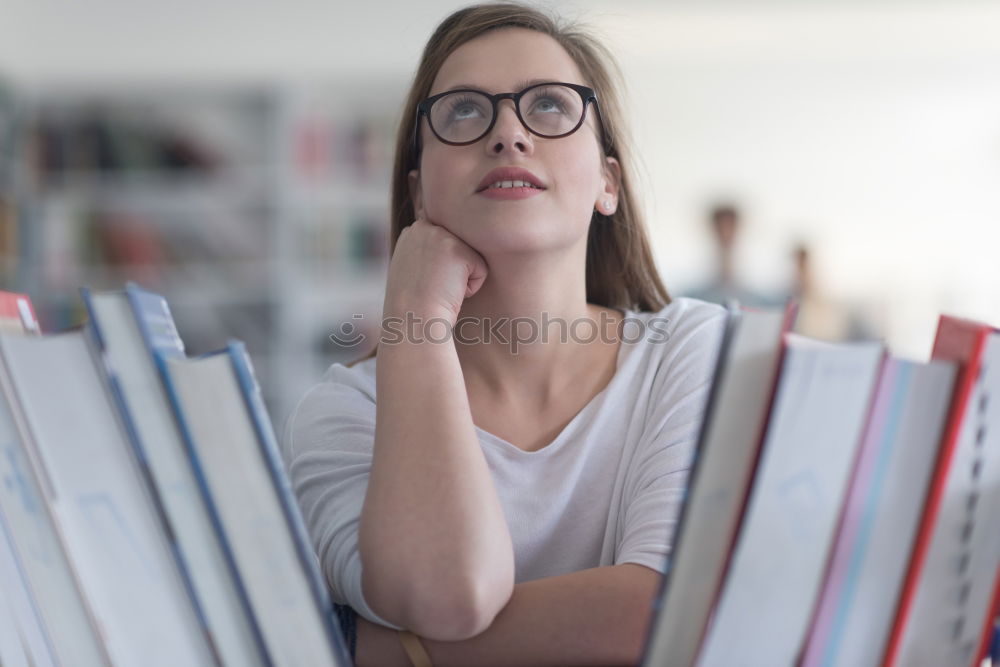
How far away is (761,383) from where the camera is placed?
17.1 inches

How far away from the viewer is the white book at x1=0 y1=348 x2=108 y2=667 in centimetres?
51

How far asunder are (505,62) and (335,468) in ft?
1.83

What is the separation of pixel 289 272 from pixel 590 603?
4.17 meters

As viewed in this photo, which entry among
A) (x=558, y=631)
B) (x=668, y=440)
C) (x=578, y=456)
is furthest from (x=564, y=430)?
(x=558, y=631)

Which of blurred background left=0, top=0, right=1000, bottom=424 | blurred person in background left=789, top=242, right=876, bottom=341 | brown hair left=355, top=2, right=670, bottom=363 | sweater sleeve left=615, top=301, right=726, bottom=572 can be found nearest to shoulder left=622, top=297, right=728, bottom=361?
sweater sleeve left=615, top=301, right=726, bottom=572

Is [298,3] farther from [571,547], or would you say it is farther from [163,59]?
[571,547]

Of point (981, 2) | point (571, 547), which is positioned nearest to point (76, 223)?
point (571, 547)

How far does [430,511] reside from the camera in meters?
0.69

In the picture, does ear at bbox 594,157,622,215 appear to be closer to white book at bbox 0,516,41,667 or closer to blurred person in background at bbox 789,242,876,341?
white book at bbox 0,516,41,667

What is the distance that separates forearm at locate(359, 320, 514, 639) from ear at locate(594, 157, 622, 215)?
61 centimetres

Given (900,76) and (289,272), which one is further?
(900,76)

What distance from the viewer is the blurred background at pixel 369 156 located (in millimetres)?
4648

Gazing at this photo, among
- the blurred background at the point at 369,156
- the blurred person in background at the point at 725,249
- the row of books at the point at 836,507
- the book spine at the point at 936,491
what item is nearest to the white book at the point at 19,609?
the row of books at the point at 836,507

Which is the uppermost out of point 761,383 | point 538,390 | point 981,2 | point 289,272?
point 981,2
